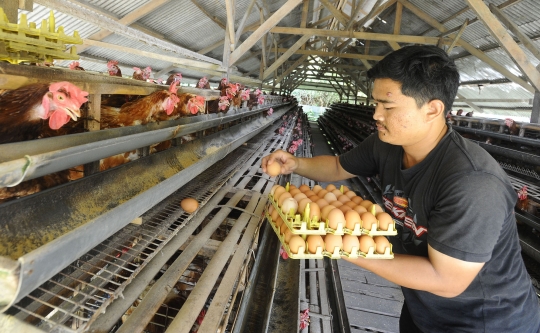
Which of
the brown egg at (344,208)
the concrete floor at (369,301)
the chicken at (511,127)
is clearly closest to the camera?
the brown egg at (344,208)

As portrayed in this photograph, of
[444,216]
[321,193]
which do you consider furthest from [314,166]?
[444,216]

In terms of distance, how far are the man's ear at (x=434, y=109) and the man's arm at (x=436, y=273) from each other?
0.56 metres

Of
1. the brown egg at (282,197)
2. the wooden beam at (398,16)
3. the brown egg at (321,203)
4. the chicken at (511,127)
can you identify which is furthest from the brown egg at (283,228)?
the wooden beam at (398,16)

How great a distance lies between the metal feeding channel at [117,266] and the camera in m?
1.06

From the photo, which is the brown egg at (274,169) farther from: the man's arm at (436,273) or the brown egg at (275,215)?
the man's arm at (436,273)

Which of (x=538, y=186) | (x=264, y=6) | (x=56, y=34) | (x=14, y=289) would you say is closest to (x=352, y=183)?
(x=538, y=186)

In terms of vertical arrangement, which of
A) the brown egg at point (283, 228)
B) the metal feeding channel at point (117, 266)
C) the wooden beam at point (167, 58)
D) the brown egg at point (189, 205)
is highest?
the wooden beam at point (167, 58)

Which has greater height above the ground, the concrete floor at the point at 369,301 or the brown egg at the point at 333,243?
the brown egg at the point at 333,243

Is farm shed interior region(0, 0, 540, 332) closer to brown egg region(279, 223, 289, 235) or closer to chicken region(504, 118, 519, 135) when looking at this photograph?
chicken region(504, 118, 519, 135)

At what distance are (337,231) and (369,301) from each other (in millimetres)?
2371

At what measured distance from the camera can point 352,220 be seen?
1566 mm

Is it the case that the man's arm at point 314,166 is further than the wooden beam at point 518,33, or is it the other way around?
the wooden beam at point 518,33

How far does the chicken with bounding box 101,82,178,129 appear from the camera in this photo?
5.87 feet

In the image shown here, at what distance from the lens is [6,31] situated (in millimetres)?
1459
